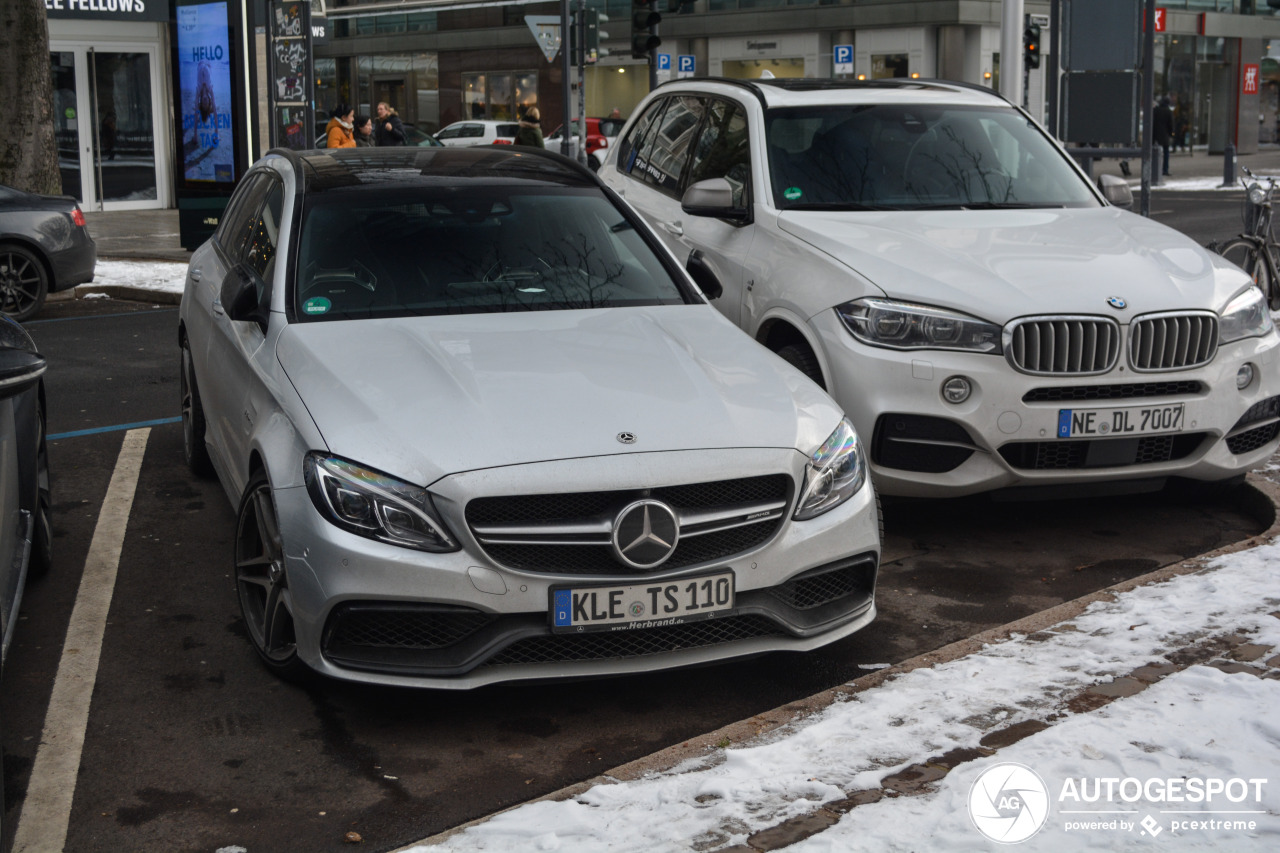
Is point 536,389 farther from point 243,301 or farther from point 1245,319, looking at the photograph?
point 1245,319

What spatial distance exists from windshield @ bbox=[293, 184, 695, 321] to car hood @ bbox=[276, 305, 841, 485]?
0.53ft

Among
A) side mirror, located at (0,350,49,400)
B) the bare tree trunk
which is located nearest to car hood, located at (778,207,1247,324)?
side mirror, located at (0,350,49,400)

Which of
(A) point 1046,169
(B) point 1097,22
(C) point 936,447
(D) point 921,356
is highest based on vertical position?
(B) point 1097,22

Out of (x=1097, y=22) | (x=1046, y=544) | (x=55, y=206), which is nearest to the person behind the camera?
(x=1046, y=544)

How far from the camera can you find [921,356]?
571 centimetres

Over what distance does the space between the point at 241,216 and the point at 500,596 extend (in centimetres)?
321

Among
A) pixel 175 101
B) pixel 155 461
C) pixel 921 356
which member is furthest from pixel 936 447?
pixel 175 101

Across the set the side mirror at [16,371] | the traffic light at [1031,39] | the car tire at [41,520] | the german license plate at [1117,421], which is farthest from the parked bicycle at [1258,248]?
the traffic light at [1031,39]

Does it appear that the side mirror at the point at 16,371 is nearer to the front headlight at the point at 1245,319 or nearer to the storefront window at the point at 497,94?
the front headlight at the point at 1245,319

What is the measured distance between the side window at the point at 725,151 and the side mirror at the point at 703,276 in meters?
1.30

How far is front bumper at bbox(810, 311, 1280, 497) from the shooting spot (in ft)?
18.6

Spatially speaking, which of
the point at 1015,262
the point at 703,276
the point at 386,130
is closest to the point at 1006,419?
the point at 1015,262

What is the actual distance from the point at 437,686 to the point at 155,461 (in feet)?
13.1

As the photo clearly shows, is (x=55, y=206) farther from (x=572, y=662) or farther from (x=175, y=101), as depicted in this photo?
(x=572, y=662)
